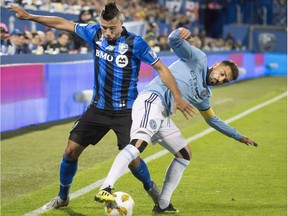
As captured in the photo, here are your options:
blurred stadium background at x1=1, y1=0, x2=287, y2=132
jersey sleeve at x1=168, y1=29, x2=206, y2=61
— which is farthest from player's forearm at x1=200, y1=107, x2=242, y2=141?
blurred stadium background at x1=1, y1=0, x2=287, y2=132

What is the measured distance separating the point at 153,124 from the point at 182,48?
73cm

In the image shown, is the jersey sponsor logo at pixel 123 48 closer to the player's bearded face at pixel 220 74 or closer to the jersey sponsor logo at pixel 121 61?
the jersey sponsor logo at pixel 121 61

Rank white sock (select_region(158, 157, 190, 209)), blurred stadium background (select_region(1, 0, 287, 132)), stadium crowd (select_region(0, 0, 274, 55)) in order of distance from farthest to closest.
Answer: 1. stadium crowd (select_region(0, 0, 274, 55))
2. blurred stadium background (select_region(1, 0, 287, 132))
3. white sock (select_region(158, 157, 190, 209))

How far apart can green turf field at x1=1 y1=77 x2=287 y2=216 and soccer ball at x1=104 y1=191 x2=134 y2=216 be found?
3.15ft

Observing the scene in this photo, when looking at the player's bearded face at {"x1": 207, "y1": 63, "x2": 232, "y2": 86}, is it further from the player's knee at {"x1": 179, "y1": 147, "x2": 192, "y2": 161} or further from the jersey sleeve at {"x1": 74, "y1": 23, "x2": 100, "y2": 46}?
the jersey sleeve at {"x1": 74, "y1": 23, "x2": 100, "y2": 46}

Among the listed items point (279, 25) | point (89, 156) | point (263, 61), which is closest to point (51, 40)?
point (89, 156)

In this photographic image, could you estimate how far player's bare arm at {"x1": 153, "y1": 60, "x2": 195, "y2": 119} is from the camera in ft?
25.1

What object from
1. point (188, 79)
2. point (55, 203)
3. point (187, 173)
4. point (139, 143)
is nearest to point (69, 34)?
point (187, 173)

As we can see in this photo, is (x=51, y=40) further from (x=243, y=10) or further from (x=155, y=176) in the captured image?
(x=243, y=10)

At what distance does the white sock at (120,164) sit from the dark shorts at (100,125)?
599 mm

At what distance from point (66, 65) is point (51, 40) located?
1.31m

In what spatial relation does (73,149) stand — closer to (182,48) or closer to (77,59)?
(182,48)

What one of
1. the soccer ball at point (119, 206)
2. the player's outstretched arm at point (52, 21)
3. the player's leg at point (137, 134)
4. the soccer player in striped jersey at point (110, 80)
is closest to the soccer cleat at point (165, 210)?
the soccer player in striped jersey at point (110, 80)

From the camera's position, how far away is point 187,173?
37.3 feet
